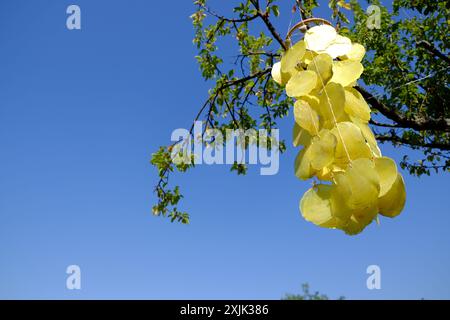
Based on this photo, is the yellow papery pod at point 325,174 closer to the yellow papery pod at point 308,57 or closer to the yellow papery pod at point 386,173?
the yellow papery pod at point 386,173

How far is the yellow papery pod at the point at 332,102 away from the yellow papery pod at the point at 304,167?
0.05 metres

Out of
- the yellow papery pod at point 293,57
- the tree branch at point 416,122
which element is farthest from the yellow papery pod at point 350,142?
the tree branch at point 416,122

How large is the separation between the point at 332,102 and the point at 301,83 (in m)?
0.05

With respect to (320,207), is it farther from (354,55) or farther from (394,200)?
(354,55)

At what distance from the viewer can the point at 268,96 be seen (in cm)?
361

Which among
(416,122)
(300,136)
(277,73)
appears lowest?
(300,136)

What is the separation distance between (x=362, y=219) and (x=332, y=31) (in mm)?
286

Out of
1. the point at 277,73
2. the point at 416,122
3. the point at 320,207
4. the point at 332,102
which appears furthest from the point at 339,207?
the point at 416,122

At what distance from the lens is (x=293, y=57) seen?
21.1 inches

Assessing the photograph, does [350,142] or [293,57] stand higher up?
[293,57]

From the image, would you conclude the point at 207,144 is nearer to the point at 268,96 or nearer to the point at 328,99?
the point at 268,96

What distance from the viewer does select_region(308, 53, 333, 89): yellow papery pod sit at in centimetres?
50
